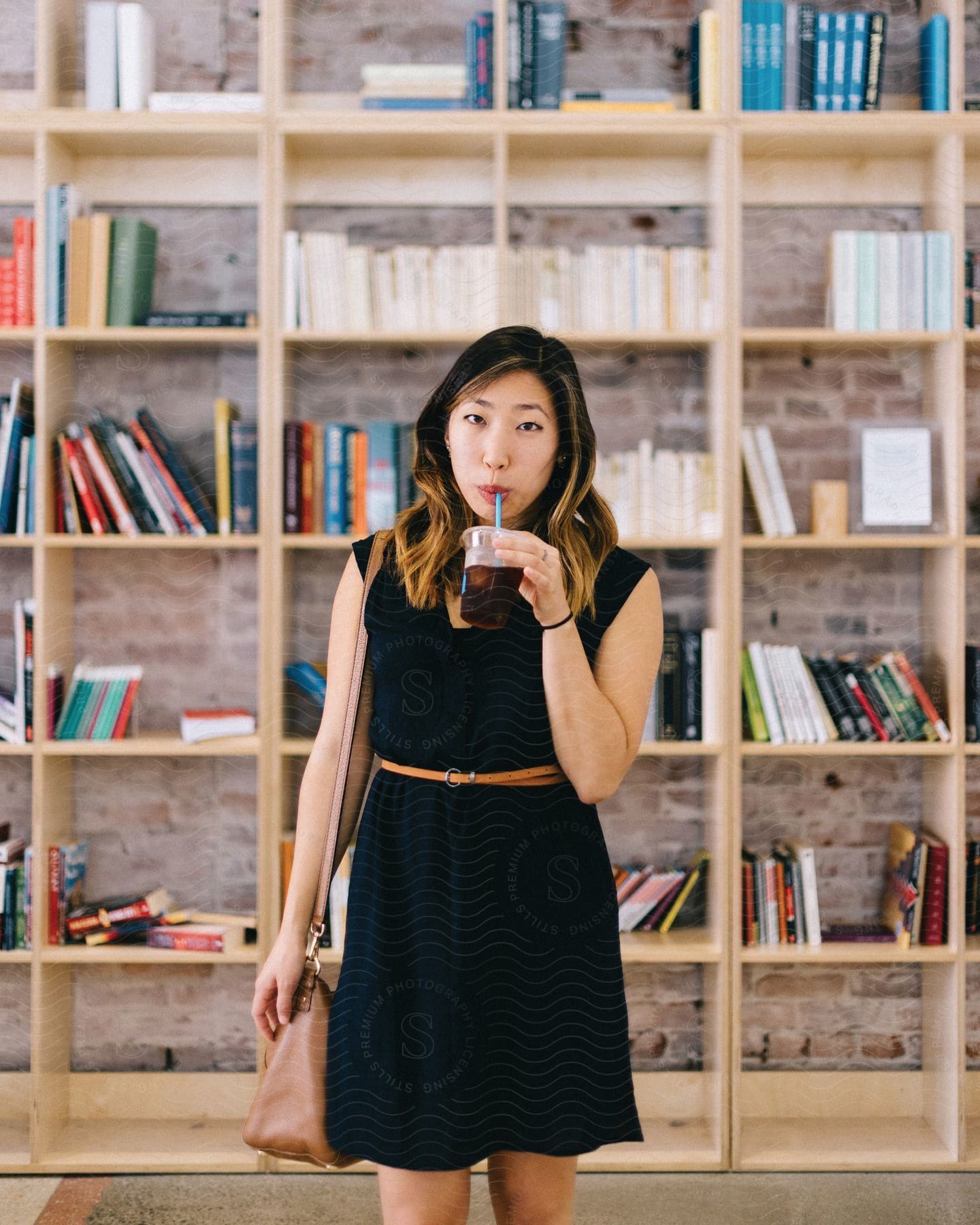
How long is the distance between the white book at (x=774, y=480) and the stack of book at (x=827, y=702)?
0.25 metres

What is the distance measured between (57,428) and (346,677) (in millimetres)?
1269

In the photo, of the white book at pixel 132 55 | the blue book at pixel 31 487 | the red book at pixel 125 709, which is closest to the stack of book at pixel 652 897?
the red book at pixel 125 709

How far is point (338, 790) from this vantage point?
3.43 ft

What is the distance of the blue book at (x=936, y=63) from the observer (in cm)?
195

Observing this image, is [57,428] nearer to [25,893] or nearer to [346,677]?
[25,893]

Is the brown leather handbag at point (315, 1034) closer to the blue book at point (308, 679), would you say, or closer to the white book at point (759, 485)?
the blue book at point (308, 679)

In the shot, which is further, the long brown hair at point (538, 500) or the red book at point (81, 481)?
the red book at point (81, 481)

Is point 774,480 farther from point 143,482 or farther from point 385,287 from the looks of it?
point 143,482

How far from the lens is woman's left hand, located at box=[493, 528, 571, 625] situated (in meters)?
0.96

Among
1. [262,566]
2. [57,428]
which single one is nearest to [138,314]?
[57,428]

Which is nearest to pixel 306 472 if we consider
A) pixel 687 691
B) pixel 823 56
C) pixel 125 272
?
pixel 125 272

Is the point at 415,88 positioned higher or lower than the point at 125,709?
higher

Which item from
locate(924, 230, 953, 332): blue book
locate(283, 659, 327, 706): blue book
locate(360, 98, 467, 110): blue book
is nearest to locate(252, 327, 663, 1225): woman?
locate(283, 659, 327, 706): blue book

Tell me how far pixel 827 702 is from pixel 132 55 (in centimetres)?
189
